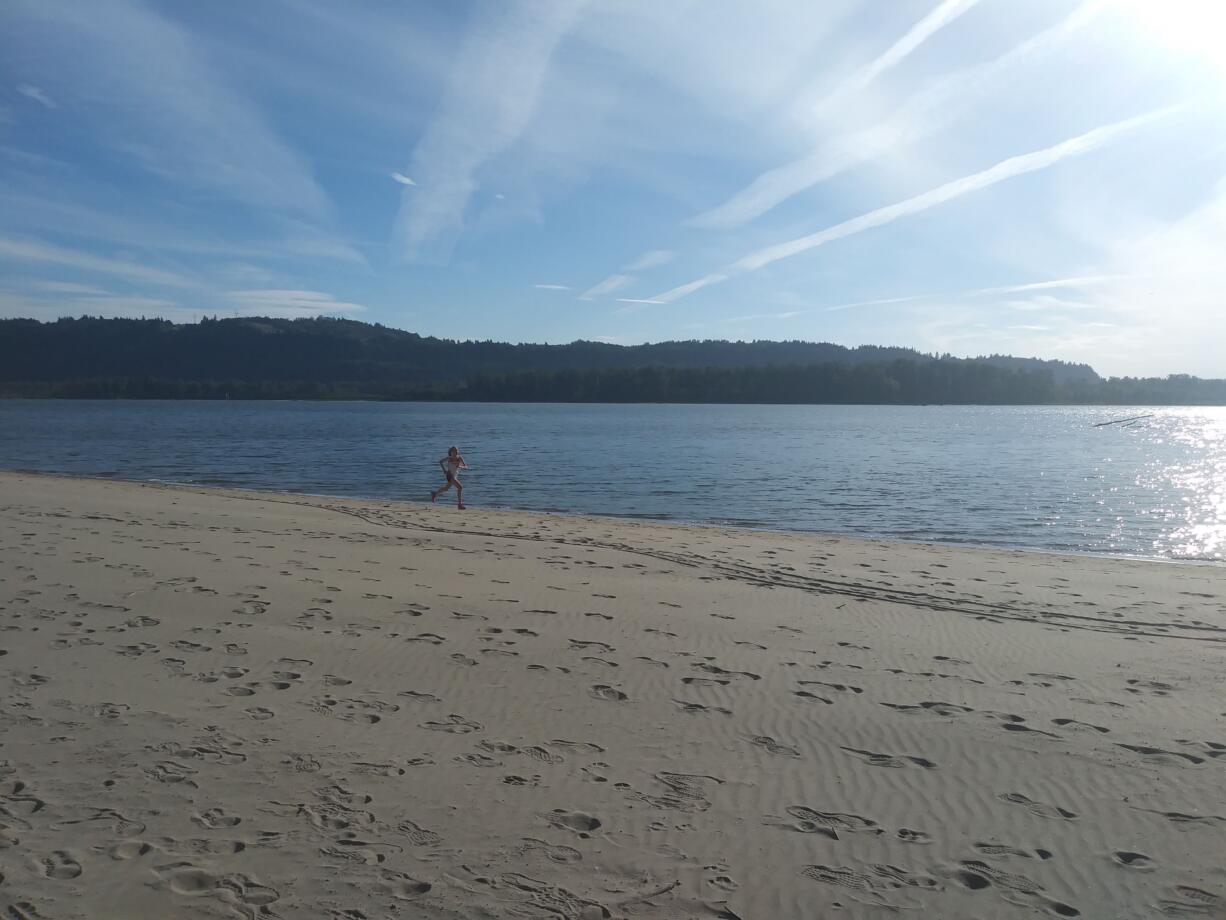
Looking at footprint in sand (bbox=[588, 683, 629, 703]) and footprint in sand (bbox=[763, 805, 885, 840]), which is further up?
footprint in sand (bbox=[588, 683, 629, 703])

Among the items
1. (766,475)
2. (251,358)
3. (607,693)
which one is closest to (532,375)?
(251,358)

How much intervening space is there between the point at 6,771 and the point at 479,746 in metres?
2.80

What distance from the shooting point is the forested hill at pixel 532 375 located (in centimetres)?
16025

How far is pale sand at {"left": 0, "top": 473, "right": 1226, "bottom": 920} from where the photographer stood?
4262 mm

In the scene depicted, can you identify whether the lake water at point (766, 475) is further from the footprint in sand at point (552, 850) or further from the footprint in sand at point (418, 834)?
the footprint in sand at point (418, 834)

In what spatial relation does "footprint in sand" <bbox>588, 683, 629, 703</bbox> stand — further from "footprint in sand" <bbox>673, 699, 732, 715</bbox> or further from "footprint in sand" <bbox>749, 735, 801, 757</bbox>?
"footprint in sand" <bbox>749, 735, 801, 757</bbox>

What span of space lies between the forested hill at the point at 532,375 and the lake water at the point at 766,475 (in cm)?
9305

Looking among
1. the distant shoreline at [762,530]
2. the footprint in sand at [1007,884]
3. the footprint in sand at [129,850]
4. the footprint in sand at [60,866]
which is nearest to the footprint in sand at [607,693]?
the footprint in sand at [1007,884]

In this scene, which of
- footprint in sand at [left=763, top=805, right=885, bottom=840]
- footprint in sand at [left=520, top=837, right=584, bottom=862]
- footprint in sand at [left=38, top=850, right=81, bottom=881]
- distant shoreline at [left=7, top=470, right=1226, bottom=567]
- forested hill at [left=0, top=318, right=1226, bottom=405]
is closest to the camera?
footprint in sand at [left=38, top=850, right=81, bottom=881]

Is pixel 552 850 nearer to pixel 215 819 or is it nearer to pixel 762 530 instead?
pixel 215 819

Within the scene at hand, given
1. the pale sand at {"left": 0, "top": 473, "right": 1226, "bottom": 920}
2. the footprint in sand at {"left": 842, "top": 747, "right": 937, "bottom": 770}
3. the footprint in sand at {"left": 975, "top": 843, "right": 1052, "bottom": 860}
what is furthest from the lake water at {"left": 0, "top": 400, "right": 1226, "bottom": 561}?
the footprint in sand at {"left": 975, "top": 843, "right": 1052, "bottom": 860}

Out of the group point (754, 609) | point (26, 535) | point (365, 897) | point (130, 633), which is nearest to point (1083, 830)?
point (365, 897)

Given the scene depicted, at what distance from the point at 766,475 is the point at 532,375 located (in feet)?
443

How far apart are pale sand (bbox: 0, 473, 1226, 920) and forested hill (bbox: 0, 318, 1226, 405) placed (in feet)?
493
